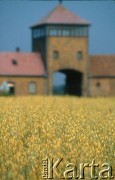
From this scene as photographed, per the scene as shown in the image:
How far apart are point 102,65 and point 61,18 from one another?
20.3 feet

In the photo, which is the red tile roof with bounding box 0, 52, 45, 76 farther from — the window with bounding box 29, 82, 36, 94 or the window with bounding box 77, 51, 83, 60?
the window with bounding box 77, 51, 83, 60

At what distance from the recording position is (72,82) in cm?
6025

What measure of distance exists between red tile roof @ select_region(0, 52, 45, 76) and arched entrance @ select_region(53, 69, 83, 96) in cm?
313

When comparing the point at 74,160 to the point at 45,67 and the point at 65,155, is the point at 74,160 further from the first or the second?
the point at 45,67

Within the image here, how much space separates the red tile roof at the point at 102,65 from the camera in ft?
194

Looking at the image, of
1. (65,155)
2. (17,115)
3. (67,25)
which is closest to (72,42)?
(67,25)

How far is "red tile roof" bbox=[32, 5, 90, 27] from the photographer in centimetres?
5847

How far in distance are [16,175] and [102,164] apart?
144 cm

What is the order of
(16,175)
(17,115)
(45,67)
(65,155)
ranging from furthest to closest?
(45,67) → (17,115) → (65,155) → (16,175)

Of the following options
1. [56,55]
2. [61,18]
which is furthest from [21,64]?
[61,18]

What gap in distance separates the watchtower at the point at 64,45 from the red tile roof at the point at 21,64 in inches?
27.3

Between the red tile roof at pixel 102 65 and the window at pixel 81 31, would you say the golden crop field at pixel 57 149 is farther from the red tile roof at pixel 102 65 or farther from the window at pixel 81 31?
the window at pixel 81 31

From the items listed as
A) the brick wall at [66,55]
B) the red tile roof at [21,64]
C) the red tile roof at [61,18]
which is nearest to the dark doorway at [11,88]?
the red tile roof at [21,64]

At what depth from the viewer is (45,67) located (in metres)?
57.3
